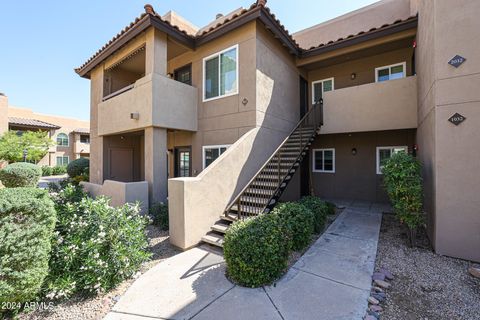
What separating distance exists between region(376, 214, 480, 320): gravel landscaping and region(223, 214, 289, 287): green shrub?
1.69 m

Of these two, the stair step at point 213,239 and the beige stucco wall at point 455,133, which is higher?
the beige stucco wall at point 455,133

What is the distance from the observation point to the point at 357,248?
5320 mm

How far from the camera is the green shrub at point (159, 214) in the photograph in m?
6.63

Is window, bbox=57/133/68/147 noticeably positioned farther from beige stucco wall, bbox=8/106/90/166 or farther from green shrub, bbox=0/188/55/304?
green shrub, bbox=0/188/55/304

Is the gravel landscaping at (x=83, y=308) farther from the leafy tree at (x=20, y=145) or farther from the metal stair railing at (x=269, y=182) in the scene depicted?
the leafy tree at (x=20, y=145)

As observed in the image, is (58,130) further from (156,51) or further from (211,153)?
(211,153)

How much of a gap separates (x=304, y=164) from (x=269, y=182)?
4.84 m

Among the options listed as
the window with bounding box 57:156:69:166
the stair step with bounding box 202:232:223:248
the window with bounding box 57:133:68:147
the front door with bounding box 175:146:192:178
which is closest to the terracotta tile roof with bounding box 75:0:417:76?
the front door with bounding box 175:146:192:178

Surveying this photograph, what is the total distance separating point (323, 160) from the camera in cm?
1125

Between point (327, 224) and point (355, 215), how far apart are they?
1.69 meters

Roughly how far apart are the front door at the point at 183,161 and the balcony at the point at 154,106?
1375mm

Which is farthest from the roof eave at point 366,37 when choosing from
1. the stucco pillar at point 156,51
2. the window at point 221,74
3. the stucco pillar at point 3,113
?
the stucco pillar at point 3,113

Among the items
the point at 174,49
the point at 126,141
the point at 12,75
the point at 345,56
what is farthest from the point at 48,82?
the point at 345,56

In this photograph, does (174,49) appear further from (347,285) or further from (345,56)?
(347,285)
